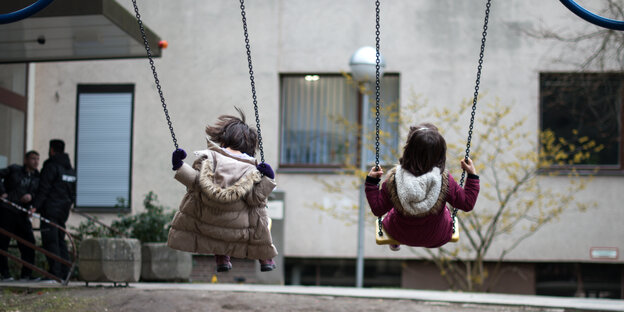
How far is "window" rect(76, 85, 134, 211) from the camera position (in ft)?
55.1

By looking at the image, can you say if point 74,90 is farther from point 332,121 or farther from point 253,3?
point 332,121

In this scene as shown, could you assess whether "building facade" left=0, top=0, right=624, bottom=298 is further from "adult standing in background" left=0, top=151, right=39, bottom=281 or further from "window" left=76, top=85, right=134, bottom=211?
"adult standing in background" left=0, top=151, right=39, bottom=281

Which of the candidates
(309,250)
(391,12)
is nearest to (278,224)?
(309,250)

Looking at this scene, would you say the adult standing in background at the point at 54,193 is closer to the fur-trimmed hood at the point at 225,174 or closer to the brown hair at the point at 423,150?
the fur-trimmed hood at the point at 225,174

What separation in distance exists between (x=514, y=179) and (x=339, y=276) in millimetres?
3982

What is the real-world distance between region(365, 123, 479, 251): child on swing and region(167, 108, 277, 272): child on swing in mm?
929

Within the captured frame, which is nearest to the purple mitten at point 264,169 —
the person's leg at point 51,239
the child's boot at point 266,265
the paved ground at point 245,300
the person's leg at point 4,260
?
the child's boot at point 266,265

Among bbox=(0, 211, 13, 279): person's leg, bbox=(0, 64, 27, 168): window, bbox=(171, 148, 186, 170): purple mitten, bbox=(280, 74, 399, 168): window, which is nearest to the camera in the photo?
bbox=(171, 148, 186, 170): purple mitten

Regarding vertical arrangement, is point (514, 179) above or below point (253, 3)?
below

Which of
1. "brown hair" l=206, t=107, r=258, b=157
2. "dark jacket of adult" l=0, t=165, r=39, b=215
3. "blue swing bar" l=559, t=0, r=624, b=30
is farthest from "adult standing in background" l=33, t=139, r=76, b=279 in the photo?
"blue swing bar" l=559, t=0, r=624, b=30

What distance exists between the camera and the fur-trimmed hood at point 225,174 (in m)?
6.77

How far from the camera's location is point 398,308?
36.0ft

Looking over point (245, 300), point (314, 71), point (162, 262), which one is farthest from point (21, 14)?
point (314, 71)

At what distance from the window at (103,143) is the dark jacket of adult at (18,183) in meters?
4.39
